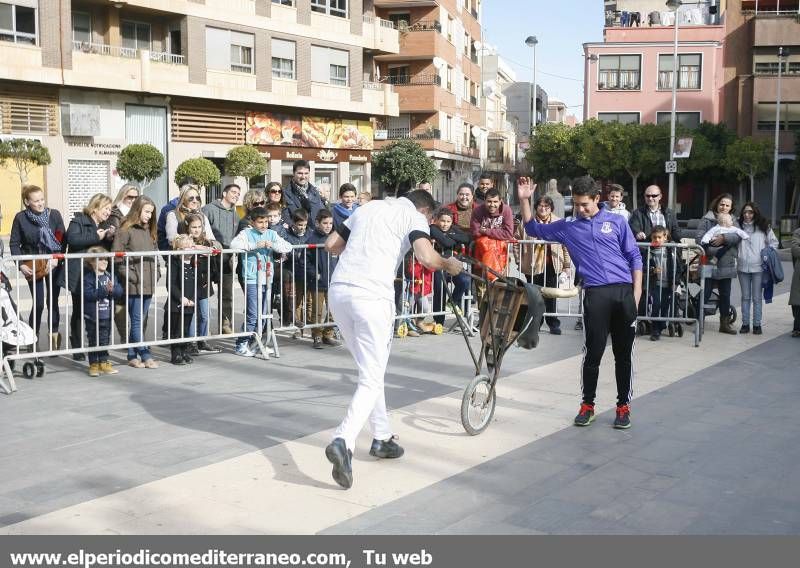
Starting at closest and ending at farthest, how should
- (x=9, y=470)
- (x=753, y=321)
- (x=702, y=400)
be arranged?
(x=9, y=470)
(x=702, y=400)
(x=753, y=321)

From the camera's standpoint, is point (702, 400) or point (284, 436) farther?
point (702, 400)

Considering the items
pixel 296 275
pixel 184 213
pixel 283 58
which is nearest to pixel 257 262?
pixel 296 275

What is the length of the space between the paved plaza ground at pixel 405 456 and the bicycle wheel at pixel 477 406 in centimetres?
18

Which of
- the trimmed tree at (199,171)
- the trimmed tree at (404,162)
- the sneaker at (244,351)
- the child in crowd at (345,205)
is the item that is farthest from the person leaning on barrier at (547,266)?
the trimmed tree at (404,162)

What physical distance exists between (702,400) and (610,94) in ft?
170

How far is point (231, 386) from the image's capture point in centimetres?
872

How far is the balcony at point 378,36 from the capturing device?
1712 inches

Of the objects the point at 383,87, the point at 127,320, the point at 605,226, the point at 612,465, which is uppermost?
the point at 383,87

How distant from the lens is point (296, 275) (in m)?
11.2

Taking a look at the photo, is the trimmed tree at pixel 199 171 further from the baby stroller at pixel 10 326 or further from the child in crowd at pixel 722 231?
the baby stroller at pixel 10 326

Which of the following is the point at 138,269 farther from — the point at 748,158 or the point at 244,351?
the point at 748,158

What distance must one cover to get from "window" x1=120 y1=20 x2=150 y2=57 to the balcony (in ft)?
38.5
